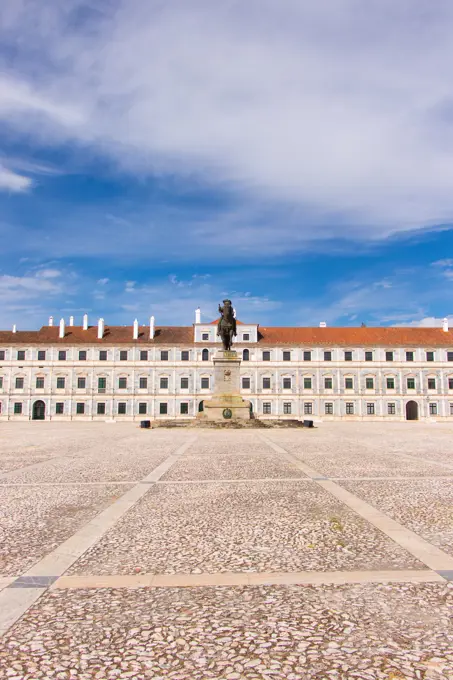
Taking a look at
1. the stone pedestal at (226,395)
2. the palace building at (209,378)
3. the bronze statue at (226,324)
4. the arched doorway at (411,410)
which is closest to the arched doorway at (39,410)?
the palace building at (209,378)

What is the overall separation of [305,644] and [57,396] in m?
58.7

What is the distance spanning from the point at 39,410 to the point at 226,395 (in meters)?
37.2

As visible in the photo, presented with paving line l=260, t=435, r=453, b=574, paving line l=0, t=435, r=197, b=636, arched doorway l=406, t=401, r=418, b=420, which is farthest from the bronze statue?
arched doorway l=406, t=401, r=418, b=420

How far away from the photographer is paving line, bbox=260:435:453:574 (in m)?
4.39

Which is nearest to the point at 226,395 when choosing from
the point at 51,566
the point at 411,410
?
the point at 51,566

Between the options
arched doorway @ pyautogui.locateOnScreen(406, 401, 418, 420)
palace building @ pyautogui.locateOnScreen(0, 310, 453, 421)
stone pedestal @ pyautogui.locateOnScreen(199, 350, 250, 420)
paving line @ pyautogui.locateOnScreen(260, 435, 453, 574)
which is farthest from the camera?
arched doorway @ pyautogui.locateOnScreen(406, 401, 418, 420)

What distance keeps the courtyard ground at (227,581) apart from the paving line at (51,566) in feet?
0.06

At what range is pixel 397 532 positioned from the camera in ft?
17.6

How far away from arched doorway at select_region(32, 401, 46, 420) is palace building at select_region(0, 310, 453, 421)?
0.12 m

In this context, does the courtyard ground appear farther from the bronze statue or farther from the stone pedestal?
the bronze statue

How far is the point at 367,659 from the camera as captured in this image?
2729 mm

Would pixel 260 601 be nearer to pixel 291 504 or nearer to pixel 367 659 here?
pixel 367 659

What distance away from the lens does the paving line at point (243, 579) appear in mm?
3867

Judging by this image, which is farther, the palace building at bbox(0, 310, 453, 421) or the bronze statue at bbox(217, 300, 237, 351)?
the palace building at bbox(0, 310, 453, 421)
